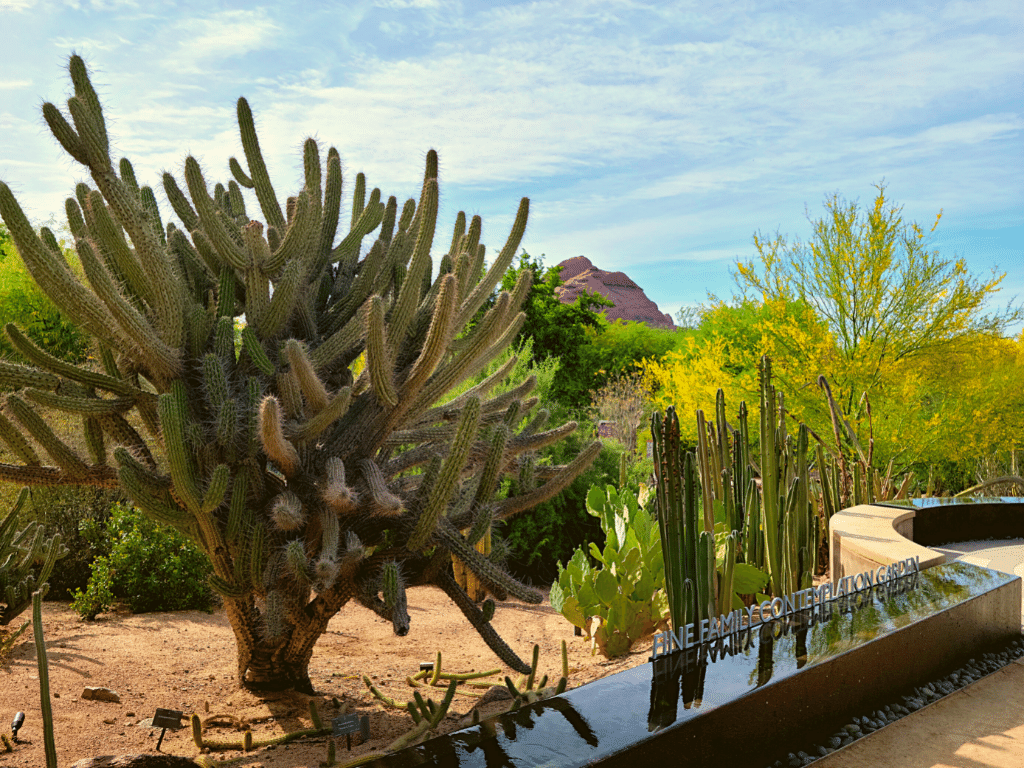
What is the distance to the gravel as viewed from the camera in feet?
10.00

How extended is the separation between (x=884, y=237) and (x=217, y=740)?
547 inches

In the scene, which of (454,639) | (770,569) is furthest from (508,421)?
(454,639)

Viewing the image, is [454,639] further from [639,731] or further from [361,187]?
[639,731]

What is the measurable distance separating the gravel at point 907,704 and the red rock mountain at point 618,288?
70.0 meters

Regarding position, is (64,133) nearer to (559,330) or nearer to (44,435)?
(44,435)

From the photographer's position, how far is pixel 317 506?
4438mm

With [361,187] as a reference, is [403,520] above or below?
below

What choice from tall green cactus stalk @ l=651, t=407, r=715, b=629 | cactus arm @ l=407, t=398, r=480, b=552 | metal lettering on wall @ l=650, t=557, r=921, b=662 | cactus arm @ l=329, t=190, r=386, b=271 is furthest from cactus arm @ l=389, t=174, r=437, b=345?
metal lettering on wall @ l=650, t=557, r=921, b=662

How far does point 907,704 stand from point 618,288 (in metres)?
76.3

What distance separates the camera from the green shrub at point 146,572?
786cm

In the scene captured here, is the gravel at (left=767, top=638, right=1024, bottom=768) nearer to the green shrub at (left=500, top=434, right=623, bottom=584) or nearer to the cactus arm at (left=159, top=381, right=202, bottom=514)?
the cactus arm at (left=159, top=381, right=202, bottom=514)

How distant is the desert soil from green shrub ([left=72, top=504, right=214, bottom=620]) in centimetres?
21

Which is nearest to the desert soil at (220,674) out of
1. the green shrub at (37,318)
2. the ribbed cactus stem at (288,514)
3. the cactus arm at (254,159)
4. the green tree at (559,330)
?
the ribbed cactus stem at (288,514)

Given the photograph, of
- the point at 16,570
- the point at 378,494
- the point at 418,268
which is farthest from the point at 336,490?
the point at 16,570
